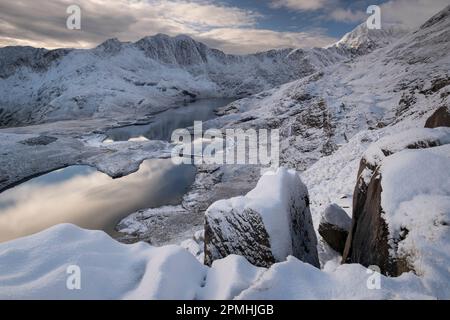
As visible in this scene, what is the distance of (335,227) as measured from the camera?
12.7m

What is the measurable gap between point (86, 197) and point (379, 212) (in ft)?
129

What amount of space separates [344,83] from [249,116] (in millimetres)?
22581

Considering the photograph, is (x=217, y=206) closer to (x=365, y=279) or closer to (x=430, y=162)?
(x=365, y=279)

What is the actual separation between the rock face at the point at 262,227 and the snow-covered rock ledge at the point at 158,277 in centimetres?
189

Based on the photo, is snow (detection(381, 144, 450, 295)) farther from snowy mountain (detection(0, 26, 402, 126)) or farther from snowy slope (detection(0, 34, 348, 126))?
snowy mountain (detection(0, 26, 402, 126))

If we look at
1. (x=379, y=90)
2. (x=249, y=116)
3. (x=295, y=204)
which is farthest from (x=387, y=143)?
(x=249, y=116)

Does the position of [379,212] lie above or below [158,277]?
above

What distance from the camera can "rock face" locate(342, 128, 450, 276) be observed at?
654 centimetres

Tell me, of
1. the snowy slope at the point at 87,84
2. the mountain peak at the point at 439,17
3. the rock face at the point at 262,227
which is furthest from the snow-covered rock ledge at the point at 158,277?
the snowy slope at the point at 87,84

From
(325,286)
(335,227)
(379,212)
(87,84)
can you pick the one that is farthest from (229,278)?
(87,84)

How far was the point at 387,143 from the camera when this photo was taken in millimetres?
9812

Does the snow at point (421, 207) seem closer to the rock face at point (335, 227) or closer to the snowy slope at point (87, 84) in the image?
the rock face at point (335, 227)

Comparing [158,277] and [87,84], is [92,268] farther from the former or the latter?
[87,84]

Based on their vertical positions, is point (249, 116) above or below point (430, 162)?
above
